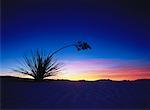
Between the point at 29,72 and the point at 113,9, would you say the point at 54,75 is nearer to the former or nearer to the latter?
the point at 29,72

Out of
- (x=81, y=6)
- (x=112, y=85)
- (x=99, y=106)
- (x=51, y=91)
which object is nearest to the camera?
(x=99, y=106)

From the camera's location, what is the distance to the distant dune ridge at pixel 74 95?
2.72m

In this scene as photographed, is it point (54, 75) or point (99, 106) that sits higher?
point (54, 75)

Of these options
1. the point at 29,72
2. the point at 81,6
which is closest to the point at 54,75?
the point at 29,72

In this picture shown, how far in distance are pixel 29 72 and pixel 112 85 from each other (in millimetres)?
1068

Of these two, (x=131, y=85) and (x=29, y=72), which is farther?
(x=29, y=72)

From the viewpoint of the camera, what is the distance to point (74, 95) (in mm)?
2975

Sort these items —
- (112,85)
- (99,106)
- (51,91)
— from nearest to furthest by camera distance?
1. (99,106)
2. (51,91)
3. (112,85)

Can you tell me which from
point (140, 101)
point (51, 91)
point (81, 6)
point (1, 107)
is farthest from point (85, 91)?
point (81, 6)

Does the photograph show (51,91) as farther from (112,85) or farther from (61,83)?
(112,85)

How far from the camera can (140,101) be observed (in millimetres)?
2871

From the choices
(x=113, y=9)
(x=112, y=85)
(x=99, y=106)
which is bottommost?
(x=99, y=106)

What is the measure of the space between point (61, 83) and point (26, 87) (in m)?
0.47

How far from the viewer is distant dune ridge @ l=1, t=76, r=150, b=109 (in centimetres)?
272
